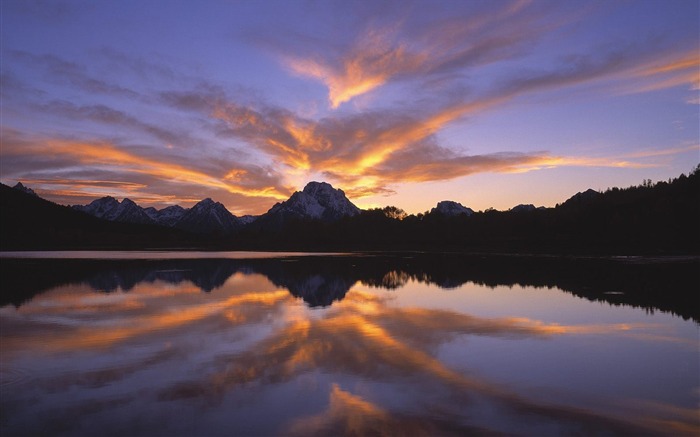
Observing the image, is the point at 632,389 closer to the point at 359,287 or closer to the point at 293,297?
the point at 293,297

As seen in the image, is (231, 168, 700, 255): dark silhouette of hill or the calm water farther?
(231, 168, 700, 255): dark silhouette of hill

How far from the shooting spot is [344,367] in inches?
599

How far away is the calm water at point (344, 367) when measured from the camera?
430 inches

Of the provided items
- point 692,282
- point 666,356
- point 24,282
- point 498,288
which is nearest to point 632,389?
point 666,356

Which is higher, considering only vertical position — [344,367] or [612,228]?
[612,228]

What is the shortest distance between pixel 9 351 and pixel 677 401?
2144 centimetres

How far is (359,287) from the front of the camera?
38594 millimetres

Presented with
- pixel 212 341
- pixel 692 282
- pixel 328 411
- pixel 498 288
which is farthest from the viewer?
pixel 692 282

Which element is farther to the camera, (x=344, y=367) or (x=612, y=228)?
(x=612, y=228)

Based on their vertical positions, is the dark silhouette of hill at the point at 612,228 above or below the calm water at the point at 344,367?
above

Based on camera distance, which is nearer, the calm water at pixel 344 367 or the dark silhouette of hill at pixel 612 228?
the calm water at pixel 344 367

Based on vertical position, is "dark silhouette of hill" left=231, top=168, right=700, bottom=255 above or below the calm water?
above

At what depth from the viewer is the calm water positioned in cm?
1091

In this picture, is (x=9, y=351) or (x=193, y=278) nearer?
(x=9, y=351)
